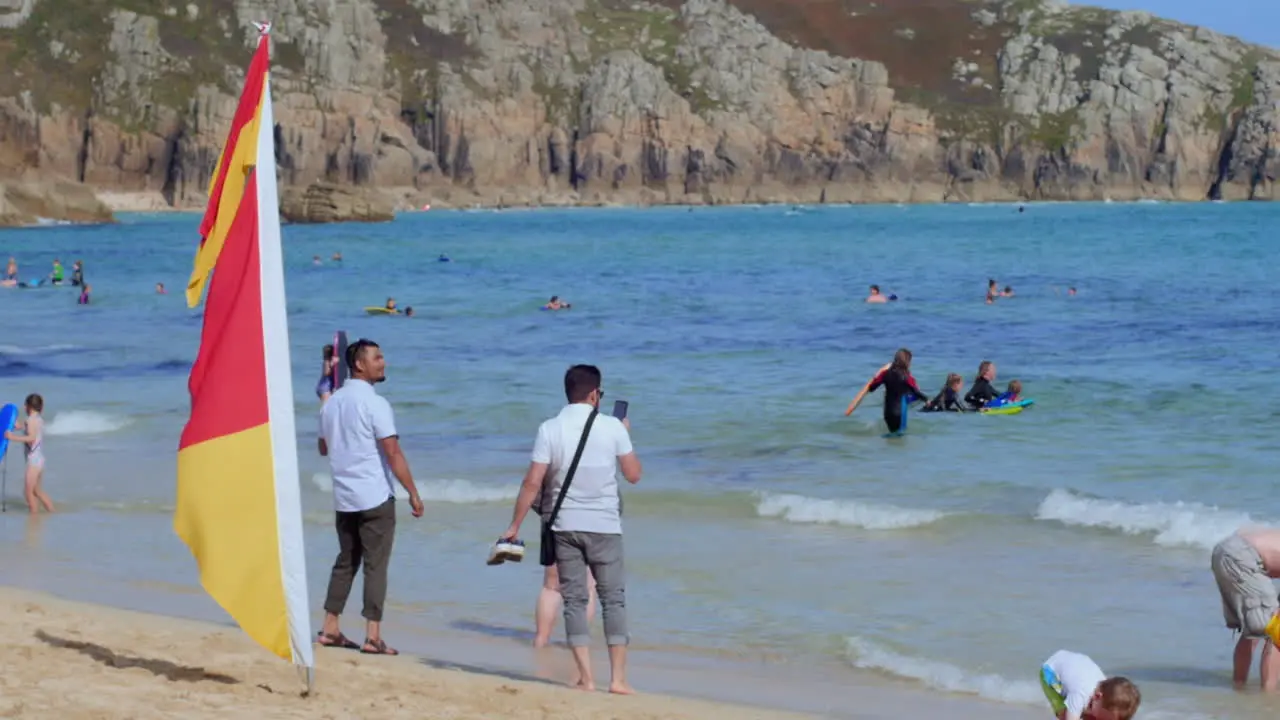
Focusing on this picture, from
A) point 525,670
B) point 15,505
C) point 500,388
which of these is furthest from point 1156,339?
point 525,670

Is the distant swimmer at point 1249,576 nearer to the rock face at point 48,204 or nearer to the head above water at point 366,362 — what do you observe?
the head above water at point 366,362

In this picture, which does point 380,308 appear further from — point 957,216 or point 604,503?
point 957,216

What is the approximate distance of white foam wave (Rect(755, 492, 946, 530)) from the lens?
1489cm

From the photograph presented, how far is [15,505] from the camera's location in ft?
52.4

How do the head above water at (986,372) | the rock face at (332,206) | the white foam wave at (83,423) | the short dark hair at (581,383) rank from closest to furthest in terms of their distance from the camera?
the short dark hair at (581,383) < the white foam wave at (83,423) < the head above water at (986,372) < the rock face at (332,206)

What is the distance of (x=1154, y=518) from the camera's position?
1464 cm

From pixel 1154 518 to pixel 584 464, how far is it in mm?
7788

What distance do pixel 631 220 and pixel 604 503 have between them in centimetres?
15390

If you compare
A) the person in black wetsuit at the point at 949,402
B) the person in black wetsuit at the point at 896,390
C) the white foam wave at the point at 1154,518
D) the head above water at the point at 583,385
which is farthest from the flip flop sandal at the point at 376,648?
the person in black wetsuit at the point at 949,402

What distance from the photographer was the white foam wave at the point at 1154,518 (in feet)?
45.6

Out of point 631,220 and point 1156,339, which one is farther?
point 631,220

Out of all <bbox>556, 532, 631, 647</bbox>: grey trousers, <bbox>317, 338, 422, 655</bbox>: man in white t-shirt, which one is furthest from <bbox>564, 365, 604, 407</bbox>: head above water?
<bbox>317, 338, 422, 655</bbox>: man in white t-shirt

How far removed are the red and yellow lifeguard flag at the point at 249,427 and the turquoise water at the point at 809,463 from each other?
10.9ft

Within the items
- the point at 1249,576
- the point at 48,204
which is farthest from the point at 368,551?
the point at 48,204
